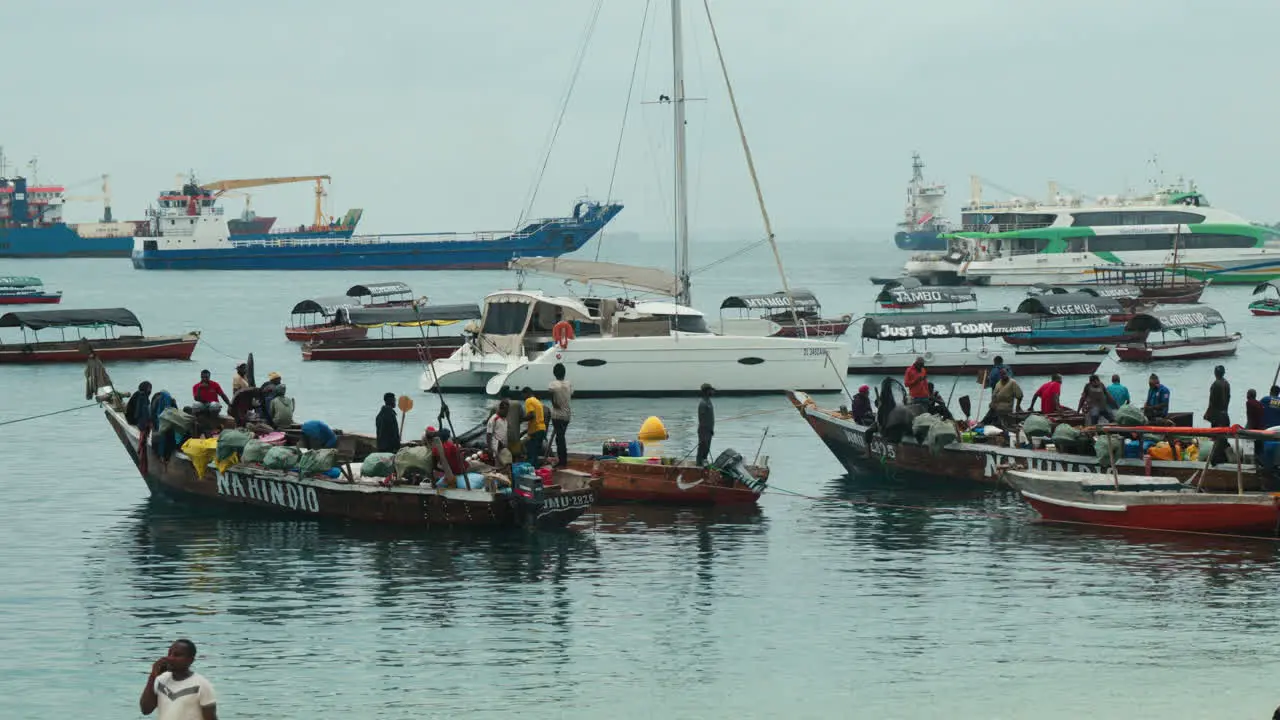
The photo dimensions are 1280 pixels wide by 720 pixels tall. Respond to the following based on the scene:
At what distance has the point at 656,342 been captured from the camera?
41.8 meters

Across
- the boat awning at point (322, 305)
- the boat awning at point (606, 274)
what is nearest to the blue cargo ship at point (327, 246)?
the boat awning at point (322, 305)

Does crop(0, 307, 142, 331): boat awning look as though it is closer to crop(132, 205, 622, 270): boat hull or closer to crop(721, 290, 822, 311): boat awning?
crop(721, 290, 822, 311): boat awning

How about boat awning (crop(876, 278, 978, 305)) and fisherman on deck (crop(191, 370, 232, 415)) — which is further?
boat awning (crop(876, 278, 978, 305))

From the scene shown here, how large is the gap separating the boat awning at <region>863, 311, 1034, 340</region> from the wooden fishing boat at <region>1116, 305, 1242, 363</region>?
6.89m

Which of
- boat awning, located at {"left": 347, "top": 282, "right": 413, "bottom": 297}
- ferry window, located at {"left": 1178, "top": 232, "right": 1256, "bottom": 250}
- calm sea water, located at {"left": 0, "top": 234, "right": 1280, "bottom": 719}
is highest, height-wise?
ferry window, located at {"left": 1178, "top": 232, "right": 1256, "bottom": 250}

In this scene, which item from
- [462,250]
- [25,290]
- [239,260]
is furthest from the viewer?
[239,260]

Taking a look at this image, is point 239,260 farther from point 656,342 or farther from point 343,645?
point 343,645

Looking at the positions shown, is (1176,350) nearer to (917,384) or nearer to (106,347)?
(917,384)

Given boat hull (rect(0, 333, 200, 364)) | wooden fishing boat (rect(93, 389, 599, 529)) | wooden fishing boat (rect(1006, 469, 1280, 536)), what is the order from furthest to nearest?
1. boat hull (rect(0, 333, 200, 364))
2. wooden fishing boat (rect(93, 389, 599, 529))
3. wooden fishing boat (rect(1006, 469, 1280, 536))

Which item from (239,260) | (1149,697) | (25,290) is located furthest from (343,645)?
(239,260)

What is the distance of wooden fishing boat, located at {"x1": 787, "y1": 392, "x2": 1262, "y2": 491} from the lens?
23.6 m

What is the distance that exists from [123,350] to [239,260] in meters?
103

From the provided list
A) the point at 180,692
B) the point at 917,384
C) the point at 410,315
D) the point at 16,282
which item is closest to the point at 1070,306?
the point at 410,315

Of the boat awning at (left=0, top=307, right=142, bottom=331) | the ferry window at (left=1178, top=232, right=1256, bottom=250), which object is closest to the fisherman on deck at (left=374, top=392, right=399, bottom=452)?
the boat awning at (left=0, top=307, right=142, bottom=331)
